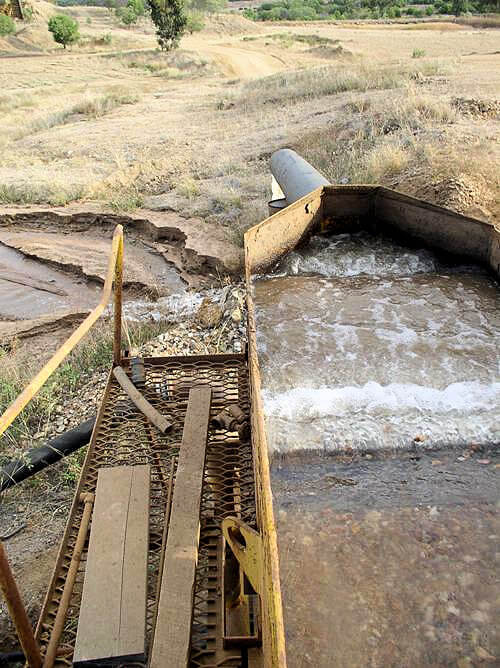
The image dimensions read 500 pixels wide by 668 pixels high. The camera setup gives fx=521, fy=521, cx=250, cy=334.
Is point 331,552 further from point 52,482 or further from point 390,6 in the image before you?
point 390,6

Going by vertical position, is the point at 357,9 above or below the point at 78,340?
above

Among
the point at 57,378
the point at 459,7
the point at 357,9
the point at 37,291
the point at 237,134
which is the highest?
the point at 357,9

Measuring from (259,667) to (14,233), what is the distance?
8.55 metres

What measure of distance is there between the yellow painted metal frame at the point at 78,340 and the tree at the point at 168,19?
1196 inches

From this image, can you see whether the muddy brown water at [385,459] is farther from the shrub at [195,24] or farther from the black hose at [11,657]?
the shrub at [195,24]

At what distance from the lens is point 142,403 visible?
300cm

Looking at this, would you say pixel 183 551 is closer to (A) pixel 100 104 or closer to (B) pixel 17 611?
(B) pixel 17 611

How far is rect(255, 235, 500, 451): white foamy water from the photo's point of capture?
338 cm

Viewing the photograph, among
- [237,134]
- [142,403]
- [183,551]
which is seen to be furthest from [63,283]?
[237,134]

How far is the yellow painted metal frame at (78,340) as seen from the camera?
1744 millimetres

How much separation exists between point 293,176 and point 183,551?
15.5 feet

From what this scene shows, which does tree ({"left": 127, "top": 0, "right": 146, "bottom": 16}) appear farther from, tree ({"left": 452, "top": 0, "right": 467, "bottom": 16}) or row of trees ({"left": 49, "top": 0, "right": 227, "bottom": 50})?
tree ({"left": 452, "top": 0, "right": 467, "bottom": 16})

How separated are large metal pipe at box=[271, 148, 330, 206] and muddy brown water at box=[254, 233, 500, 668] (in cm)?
107

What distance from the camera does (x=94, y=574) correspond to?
220 centimetres
